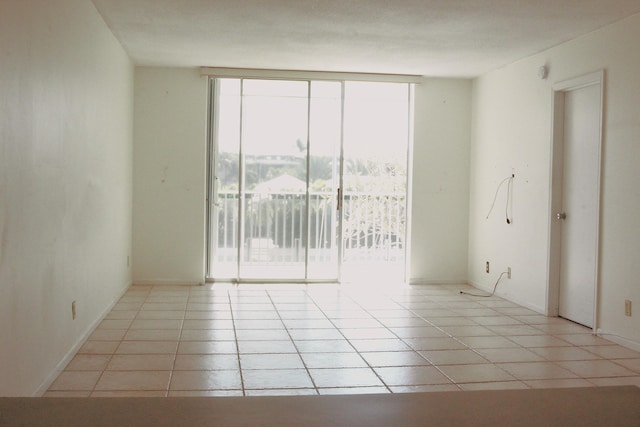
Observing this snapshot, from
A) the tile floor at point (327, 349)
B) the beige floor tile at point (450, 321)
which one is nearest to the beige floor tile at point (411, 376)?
the tile floor at point (327, 349)

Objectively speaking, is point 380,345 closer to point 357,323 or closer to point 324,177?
point 357,323

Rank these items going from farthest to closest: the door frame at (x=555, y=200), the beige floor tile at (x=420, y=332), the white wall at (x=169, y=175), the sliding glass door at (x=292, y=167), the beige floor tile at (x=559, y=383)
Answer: the sliding glass door at (x=292, y=167), the white wall at (x=169, y=175), the door frame at (x=555, y=200), the beige floor tile at (x=420, y=332), the beige floor tile at (x=559, y=383)

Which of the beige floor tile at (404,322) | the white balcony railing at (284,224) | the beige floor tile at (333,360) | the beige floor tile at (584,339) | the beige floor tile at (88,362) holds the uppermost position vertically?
the white balcony railing at (284,224)

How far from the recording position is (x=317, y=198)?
23.9ft

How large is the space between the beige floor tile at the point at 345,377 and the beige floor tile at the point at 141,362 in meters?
0.88

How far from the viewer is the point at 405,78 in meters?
7.18

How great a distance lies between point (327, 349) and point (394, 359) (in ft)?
1.54

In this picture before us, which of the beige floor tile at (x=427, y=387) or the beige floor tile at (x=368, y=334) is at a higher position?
the beige floor tile at (x=368, y=334)

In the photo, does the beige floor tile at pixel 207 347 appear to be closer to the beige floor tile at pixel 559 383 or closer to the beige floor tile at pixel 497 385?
the beige floor tile at pixel 497 385

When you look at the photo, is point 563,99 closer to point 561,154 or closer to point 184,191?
point 561,154

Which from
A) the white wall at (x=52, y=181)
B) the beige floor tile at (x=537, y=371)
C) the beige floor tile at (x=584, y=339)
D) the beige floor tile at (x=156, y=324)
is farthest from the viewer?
the beige floor tile at (x=156, y=324)

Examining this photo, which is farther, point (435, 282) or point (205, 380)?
point (435, 282)

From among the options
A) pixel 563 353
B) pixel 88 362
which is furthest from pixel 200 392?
pixel 563 353

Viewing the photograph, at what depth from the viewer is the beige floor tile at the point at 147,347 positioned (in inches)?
162
